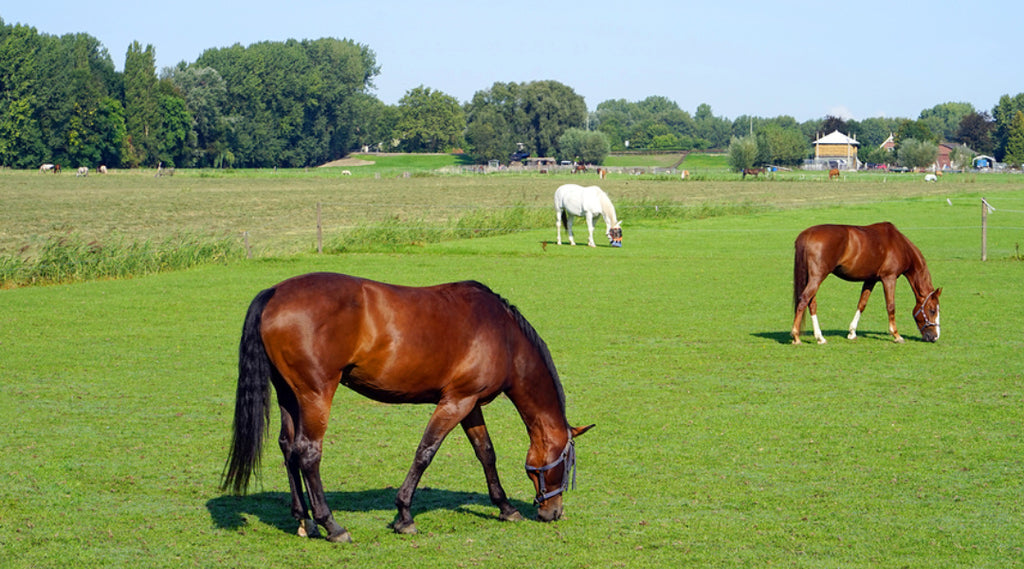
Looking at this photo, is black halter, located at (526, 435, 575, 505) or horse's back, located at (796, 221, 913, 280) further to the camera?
horse's back, located at (796, 221, 913, 280)

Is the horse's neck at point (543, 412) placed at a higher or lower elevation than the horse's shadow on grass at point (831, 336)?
higher

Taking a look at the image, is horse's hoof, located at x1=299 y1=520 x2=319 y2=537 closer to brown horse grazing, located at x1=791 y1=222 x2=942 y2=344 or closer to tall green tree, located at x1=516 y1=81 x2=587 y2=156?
brown horse grazing, located at x1=791 y1=222 x2=942 y2=344

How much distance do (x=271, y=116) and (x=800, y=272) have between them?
442ft

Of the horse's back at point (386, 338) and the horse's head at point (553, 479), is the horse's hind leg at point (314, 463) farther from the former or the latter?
the horse's head at point (553, 479)

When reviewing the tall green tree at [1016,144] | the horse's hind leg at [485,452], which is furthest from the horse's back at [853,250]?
the tall green tree at [1016,144]

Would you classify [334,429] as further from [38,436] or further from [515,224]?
[515,224]

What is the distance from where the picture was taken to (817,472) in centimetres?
692

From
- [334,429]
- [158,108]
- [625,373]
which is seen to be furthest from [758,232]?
[158,108]

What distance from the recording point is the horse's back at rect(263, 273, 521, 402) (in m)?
5.37

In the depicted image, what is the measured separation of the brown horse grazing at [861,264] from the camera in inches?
484

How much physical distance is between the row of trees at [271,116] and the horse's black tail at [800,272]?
10087cm

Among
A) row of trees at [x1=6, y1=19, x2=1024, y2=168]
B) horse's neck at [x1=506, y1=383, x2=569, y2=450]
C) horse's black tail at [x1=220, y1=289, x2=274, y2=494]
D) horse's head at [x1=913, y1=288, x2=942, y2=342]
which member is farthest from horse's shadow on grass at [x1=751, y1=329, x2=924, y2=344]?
row of trees at [x1=6, y1=19, x2=1024, y2=168]

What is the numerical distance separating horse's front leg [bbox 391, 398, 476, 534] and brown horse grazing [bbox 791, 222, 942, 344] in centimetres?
770

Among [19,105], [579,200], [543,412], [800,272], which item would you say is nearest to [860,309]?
[800,272]
